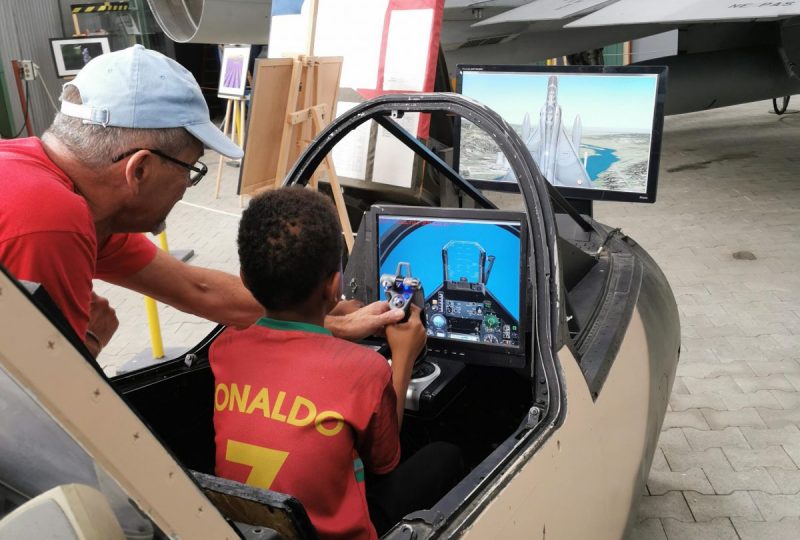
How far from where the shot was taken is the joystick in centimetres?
235

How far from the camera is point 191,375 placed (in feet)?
7.10

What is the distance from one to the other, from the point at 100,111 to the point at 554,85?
8.82 feet

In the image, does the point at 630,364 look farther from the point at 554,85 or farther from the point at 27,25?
the point at 27,25

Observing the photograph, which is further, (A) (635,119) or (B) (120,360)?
(B) (120,360)

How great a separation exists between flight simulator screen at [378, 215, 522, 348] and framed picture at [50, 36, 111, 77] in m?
6.88

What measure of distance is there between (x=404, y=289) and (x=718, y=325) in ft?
9.41

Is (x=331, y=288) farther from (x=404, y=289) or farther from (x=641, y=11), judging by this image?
(x=641, y=11)

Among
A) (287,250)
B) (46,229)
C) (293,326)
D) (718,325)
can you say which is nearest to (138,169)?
(46,229)

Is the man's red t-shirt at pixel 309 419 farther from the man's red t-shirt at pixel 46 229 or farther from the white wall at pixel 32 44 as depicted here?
the white wall at pixel 32 44

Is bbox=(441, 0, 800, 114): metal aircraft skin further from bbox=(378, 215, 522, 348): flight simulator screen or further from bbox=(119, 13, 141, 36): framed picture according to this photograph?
bbox=(378, 215, 522, 348): flight simulator screen

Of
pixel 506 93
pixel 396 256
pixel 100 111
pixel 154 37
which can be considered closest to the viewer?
pixel 100 111

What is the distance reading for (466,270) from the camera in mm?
2277

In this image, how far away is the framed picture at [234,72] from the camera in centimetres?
802

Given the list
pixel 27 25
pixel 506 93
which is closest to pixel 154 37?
pixel 27 25
